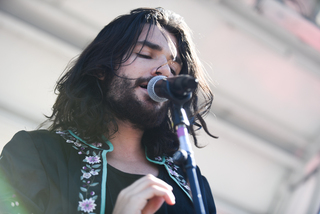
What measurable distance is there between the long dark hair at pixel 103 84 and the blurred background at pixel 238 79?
109 centimetres

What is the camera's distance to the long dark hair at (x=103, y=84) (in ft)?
5.08

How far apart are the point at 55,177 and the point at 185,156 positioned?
0.57 metres

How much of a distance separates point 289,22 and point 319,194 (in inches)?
75.5

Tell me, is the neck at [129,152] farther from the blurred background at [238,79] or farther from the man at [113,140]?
the blurred background at [238,79]

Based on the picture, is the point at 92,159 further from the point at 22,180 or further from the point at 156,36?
the point at 156,36

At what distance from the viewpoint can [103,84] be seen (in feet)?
5.57

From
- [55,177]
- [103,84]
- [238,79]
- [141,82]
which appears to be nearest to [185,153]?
[55,177]

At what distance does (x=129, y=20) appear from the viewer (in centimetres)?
178

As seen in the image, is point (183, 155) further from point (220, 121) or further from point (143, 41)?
point (220, 121)

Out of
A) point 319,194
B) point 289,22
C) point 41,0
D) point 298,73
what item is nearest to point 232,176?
point 319,194

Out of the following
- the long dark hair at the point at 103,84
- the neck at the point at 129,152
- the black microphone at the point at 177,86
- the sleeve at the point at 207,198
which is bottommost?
the sleeve at the point at 207,198

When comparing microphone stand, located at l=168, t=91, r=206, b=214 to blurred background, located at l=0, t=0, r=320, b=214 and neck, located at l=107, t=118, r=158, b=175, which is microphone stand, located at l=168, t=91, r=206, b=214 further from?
blurred background, located at l=0, t=0, r=320, b=214

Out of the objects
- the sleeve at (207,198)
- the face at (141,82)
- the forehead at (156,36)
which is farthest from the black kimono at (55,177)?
the forehead at (156,36)

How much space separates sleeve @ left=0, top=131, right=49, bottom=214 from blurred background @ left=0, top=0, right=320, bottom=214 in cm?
169
